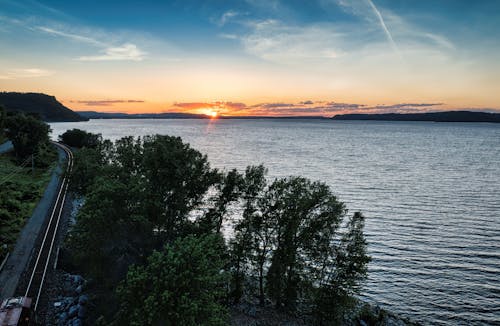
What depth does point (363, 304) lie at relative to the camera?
127ft

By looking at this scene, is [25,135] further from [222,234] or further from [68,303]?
[222,234]

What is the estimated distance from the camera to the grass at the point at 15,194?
137 ft

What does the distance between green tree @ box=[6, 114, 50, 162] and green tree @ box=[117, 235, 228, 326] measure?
281ft

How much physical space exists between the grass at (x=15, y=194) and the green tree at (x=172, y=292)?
25733 mm

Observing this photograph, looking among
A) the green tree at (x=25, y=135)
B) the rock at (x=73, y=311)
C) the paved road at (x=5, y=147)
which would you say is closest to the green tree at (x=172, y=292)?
the rock at (x=73, y=311)

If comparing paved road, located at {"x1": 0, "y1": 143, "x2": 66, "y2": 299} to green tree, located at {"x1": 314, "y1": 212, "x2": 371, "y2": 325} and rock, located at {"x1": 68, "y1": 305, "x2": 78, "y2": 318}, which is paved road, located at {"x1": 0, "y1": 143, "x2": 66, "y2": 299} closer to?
rock, located at {"x1": 68, "y1": 305, "x2": 78, "y2": 318}

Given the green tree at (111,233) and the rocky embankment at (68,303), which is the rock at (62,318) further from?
the green tree at (111,233)

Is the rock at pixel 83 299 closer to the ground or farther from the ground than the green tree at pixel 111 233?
closer to the ground

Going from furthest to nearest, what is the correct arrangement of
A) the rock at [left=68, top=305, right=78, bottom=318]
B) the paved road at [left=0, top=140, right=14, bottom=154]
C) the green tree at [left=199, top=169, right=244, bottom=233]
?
1. the paved road at [left=0, top=140, right=14, bottom=154]
2. the green tree at [left=199, top=169, right=244, bottom=233]
3. the rock at [left=68, top=305, right=78, bottom=318]

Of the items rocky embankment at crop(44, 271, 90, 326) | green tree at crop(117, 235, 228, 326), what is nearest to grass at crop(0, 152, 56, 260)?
rocky embankment at crop(44, 271, 90, 326)

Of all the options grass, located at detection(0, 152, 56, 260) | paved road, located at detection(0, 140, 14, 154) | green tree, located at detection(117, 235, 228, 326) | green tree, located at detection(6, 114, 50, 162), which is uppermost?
green tree, located at detection(6, 114, 50, 162)

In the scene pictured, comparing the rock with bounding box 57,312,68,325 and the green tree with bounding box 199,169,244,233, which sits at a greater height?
the green tree with bounding box 199,169,244,233

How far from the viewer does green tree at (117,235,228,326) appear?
1927 centimetres

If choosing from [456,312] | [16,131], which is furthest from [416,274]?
[16,131]
